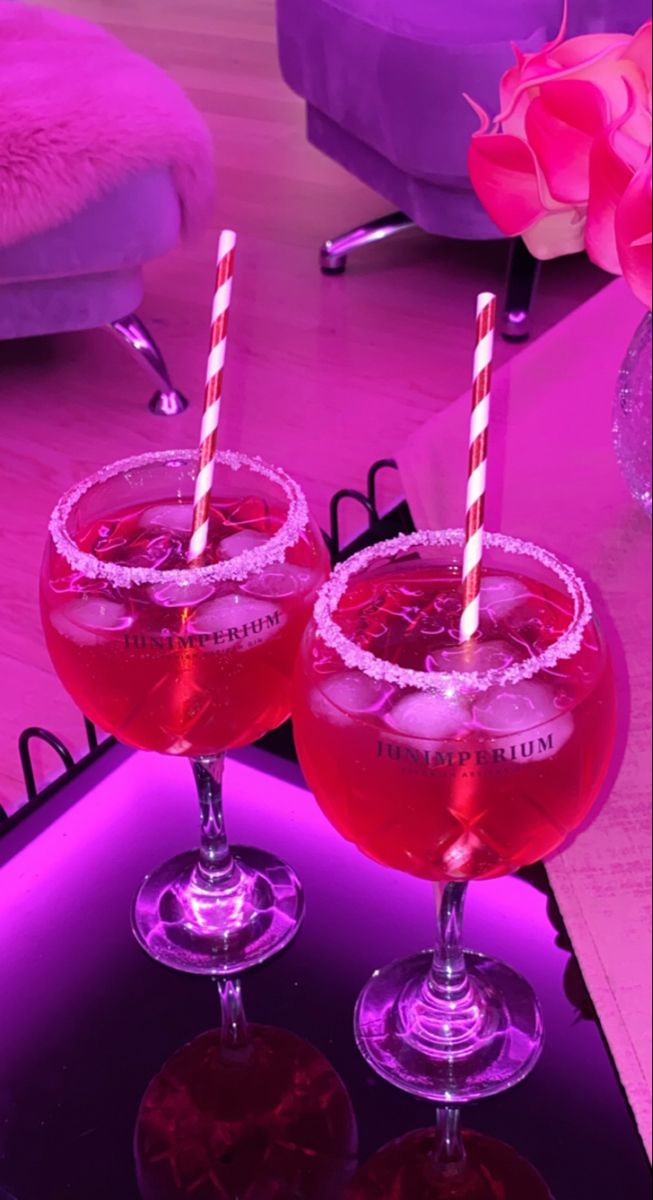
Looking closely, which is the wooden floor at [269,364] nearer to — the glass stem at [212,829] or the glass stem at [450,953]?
the glass stem at [212,829]

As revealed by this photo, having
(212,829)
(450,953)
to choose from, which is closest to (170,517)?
(212,829)

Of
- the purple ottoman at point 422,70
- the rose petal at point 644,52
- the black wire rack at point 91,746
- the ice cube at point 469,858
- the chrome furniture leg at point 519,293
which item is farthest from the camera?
the chrome furniture leg at point 519,293

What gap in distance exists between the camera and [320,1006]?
2.52 feet

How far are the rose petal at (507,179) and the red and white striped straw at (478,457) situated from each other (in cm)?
6

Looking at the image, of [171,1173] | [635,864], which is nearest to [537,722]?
[635,864]

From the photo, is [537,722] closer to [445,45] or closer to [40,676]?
[40,676]

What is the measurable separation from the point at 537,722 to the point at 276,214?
9.34ft

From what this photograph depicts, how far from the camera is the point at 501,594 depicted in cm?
71

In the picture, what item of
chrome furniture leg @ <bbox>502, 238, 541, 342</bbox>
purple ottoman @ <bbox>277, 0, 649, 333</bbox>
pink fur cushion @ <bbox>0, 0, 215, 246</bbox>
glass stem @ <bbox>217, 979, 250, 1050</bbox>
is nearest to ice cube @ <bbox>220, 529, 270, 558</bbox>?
glass stem @ <bbox>217, 979, 250, 1050</bbox>

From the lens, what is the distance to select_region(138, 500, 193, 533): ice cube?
0.80 metres

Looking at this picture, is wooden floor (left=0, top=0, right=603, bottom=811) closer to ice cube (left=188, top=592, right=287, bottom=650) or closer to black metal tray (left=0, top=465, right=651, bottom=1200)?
black metal tray (left=0, top=465, right=651, bottom=1200)

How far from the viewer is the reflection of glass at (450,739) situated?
24.1 inches

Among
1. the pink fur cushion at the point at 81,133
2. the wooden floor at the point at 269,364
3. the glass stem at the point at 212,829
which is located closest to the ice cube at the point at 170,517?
the glass stem at the point at 212,829

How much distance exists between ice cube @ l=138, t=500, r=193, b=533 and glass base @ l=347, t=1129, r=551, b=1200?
1.13 feet
